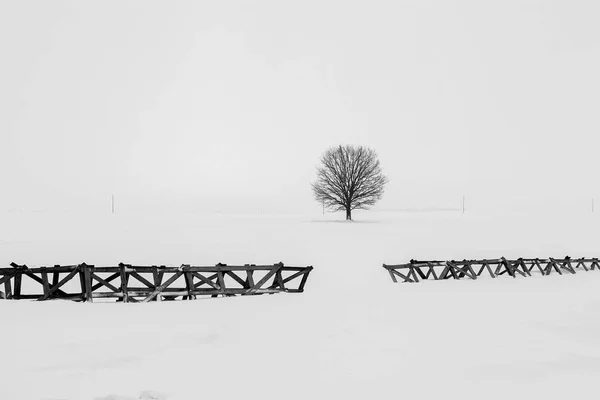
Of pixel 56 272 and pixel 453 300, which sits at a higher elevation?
pixel 56 272

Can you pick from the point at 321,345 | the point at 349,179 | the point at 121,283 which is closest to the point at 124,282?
the point at 121,283

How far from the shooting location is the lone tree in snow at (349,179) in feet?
243

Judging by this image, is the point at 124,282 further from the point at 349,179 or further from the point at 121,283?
the point at 349,179

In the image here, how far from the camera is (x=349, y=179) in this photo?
74.1m

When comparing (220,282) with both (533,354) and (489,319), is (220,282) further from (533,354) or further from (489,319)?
(533,354)

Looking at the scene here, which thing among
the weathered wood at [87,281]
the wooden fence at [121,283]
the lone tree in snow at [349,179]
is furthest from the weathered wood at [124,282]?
the lone tree in snow at [349,179]

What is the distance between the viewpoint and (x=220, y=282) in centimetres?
1750

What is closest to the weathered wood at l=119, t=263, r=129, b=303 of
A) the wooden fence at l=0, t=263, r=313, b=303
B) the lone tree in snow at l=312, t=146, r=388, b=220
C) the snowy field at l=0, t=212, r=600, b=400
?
the wooden fence at l=0, t=263, r=313, b=303

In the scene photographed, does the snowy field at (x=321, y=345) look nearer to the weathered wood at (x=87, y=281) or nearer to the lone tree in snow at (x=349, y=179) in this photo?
the weathered wood at (x=87, y=281)

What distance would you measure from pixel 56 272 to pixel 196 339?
29.7ft

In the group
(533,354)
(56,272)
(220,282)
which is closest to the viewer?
(533,354)

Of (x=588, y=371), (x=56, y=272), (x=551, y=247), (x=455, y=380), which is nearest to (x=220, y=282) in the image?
(x=56, y=272)

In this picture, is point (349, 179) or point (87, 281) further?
point (349, 179)

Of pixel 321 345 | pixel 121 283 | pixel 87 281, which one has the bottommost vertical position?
pixel 321 345
